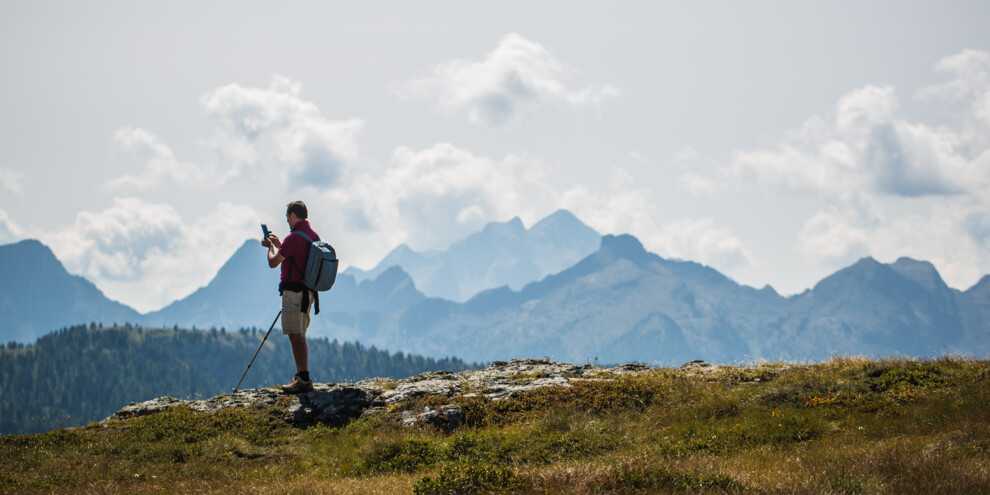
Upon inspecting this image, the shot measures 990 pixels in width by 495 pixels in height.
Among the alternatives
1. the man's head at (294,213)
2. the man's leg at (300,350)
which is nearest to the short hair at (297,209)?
the man's head at (294,213)

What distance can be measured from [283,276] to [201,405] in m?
3.75

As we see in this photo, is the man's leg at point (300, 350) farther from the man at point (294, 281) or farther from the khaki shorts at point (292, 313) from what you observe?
the khaki shorts at point (292, 313)

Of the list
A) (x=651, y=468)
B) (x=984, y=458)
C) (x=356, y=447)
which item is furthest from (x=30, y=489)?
(x=984, y=458)

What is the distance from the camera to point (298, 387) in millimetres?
16234

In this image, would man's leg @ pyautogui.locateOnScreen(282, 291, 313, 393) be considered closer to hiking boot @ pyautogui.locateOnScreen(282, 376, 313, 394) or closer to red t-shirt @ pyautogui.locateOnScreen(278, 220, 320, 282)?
hiking boot @ pyautogui.locateOnScreen(282, 376, 313, 394)

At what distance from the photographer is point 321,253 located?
15461 mm

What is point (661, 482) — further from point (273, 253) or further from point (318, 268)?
point (273, 253)

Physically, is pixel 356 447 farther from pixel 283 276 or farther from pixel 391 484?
pixel 283 276

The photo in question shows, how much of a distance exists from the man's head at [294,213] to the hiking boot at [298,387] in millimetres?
3873

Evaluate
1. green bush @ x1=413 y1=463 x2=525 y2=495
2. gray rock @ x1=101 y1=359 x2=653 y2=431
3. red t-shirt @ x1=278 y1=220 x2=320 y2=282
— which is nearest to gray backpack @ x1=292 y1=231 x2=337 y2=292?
red t-shirt @ x1=278 y1=220 x2=320 y2=282

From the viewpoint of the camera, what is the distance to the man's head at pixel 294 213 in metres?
16.2

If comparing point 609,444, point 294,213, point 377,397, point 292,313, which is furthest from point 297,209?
point 609,444

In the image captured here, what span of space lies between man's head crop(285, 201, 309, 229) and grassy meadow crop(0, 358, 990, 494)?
15.1ft

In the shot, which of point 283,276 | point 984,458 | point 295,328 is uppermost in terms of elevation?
point 283,276
